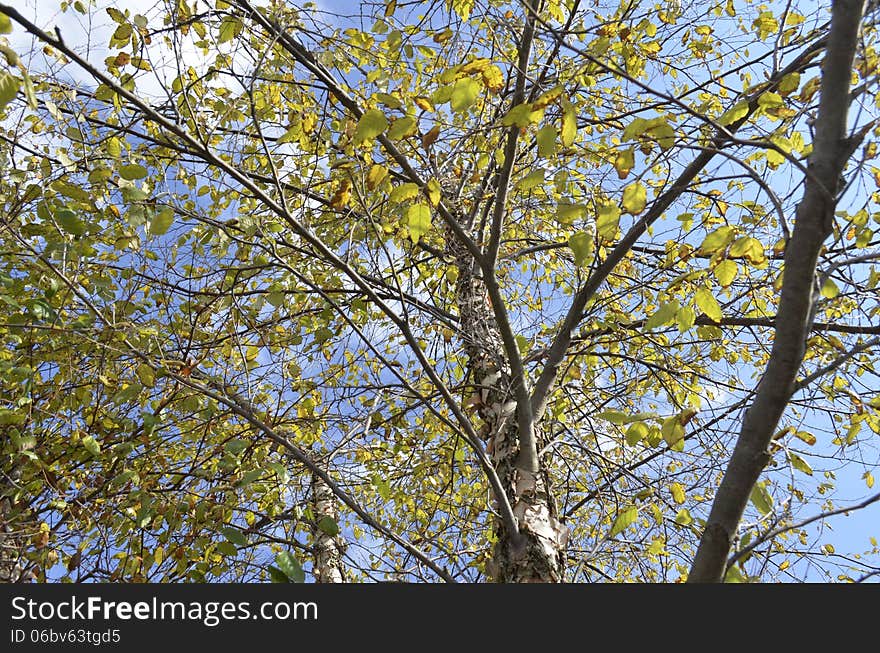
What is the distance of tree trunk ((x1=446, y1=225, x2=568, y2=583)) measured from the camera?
125 inches

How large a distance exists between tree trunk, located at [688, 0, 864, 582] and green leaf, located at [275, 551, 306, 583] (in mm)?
1279

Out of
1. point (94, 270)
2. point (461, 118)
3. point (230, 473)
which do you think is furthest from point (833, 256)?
point (94, 270)

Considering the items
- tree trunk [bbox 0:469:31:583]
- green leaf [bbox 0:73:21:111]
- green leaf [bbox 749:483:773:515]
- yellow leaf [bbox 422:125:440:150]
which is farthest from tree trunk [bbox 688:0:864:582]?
tree trunk [bbox 0:469:31:583]

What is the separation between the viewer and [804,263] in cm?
171

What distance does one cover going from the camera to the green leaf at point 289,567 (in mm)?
1833

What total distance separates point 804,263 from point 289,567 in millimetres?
1718

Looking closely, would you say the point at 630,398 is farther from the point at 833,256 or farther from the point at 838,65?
the point at 838,65

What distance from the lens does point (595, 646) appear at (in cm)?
208

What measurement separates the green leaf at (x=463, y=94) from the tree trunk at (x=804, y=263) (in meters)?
1.03

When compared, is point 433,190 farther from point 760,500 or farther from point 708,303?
point 760,500

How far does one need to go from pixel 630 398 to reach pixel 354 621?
235 centimetres

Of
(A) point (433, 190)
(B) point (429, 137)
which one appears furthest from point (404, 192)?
(B) point (429, 137)

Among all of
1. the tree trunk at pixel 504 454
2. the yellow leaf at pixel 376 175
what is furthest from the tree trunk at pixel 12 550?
the yellow leaf at pixel 376 175

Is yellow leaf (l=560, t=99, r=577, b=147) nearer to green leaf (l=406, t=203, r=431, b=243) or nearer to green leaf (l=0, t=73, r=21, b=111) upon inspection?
green leaf (l=406, t=203, r=431, b=243)
